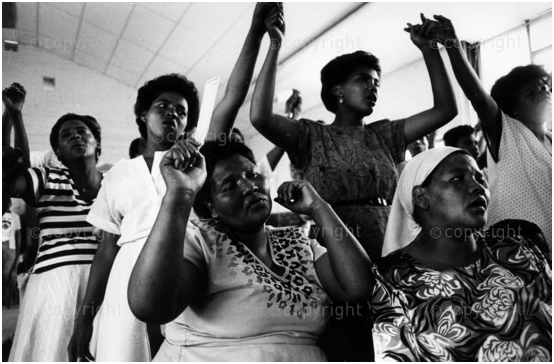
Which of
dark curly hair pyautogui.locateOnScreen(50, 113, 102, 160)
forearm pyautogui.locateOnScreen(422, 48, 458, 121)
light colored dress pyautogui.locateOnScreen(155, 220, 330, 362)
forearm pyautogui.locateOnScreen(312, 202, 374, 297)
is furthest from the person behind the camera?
dark curly hair pyautogui.locateOnScreen(50, 113, 102, 160)

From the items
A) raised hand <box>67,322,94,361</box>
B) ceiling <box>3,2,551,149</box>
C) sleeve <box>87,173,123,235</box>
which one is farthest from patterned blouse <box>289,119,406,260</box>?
ceiling <box>3,2,551,149</box>

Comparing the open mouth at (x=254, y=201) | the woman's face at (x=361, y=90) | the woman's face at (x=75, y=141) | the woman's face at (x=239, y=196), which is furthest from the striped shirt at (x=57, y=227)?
the woman's face at (x=361, y=90)

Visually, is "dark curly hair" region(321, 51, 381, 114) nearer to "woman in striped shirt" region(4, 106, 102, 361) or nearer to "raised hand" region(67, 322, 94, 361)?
"woman in striped shirt" region(4, 106, 102, 361)

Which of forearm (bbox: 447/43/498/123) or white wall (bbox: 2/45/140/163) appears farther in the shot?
white wall (bbox: 2/45/140/163)

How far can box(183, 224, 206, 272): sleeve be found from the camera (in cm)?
125

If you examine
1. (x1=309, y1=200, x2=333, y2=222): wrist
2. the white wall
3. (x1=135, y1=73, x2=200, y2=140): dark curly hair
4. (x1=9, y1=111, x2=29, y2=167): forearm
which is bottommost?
(x1=309, y1=200, x2=333, y2=222): wrist

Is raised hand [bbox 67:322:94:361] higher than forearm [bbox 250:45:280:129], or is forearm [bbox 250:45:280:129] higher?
forearm [bbox 250:45:280:129]

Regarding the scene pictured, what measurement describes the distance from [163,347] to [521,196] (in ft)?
4.37

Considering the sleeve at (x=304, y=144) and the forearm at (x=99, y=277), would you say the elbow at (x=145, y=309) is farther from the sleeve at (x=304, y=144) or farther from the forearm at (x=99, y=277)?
the sleeve at (x=304, y=144)

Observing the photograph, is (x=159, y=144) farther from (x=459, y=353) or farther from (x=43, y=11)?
(x=43, y=11)

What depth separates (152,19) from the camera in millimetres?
5570

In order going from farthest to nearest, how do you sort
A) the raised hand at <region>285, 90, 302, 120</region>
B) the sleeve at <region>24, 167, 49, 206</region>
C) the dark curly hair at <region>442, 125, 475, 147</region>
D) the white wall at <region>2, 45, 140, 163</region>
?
the white wall at <region>2, 45, 140, 163</region>, the dark curly hair at <region>442, 125, 475, 147</region>, the raised hand at <region>285, 90, 302, 120</region>, the sleeve at <region>24, 167, 49, 206</region>

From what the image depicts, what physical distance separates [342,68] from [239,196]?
830 millimetres

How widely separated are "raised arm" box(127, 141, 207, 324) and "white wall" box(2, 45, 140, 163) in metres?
7.19
